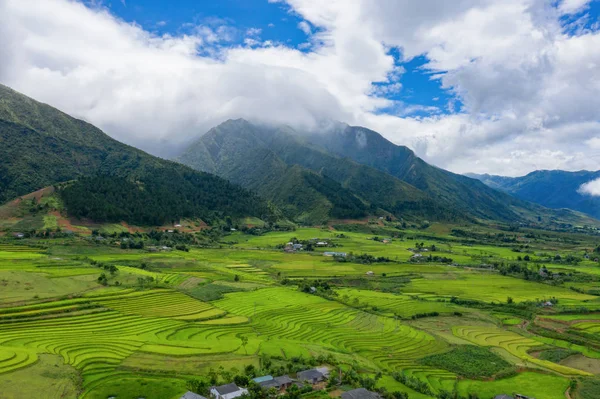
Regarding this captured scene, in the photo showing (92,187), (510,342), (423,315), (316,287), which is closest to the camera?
(510,342)

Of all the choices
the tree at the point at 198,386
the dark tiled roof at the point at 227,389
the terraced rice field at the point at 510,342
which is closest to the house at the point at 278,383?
the dark tiled roof at the point at 227,389

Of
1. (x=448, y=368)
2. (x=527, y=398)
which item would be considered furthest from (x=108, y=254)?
(x=527, y=398)

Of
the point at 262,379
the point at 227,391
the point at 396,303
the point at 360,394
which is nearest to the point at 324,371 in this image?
the point at 360,394

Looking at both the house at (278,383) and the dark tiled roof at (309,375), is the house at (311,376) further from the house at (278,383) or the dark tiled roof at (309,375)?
the house at (278,383)

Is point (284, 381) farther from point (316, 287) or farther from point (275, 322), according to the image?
point (316, 287)

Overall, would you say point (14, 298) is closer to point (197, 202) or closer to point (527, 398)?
point (527, 398)

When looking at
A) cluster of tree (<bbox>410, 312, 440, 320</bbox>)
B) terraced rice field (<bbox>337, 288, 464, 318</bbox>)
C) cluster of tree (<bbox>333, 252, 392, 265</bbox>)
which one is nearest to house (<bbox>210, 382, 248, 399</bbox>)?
terraced rice field (<bbox>337, 288, 464, 318</bbox>)
